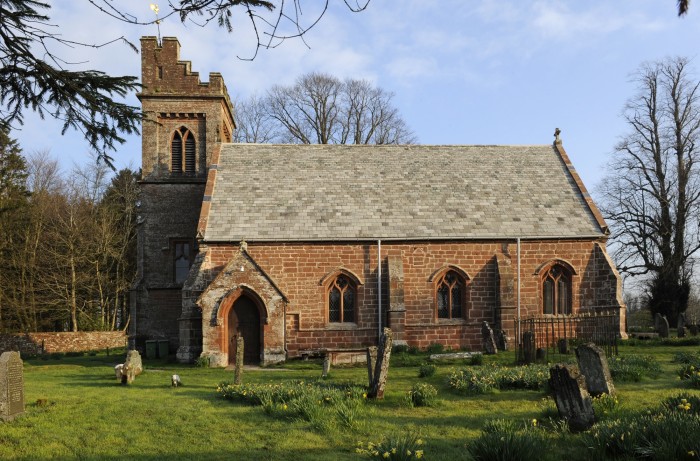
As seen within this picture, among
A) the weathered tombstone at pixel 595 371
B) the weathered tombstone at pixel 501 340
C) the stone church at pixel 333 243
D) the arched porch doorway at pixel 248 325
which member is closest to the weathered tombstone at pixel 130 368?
the stone church at pixel 333 243

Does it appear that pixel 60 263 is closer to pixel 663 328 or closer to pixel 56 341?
pixel 56 341


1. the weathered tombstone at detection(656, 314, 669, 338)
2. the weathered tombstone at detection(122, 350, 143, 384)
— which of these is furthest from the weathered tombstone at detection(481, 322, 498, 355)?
the weathered tombstone at detection(122, 350, 143, 384)

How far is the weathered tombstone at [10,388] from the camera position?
34.7 feet

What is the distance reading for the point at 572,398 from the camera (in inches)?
353

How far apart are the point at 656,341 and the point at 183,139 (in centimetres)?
2114

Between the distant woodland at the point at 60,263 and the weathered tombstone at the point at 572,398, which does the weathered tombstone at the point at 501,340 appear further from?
the distant woodland at the point at 60,263

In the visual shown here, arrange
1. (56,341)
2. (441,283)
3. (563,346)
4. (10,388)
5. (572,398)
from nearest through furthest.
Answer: (572,398)
(10,388)
(563,346)
(441,283)
(56,341)

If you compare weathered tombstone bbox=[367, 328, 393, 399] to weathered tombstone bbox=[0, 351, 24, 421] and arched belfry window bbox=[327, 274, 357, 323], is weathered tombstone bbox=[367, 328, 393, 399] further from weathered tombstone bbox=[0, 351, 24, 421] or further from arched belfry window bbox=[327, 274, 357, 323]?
arched belfry window bbox=[327, 274, 357, 323]

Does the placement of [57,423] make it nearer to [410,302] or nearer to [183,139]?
[410,302]

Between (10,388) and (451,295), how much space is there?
15278 mm

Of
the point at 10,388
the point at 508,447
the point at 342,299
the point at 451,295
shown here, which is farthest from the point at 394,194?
the point at 508,447

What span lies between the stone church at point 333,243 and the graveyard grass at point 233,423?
18.2 feet

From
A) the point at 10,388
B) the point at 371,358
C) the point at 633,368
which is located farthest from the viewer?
the point at 633,368

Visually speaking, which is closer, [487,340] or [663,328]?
[487,340]
